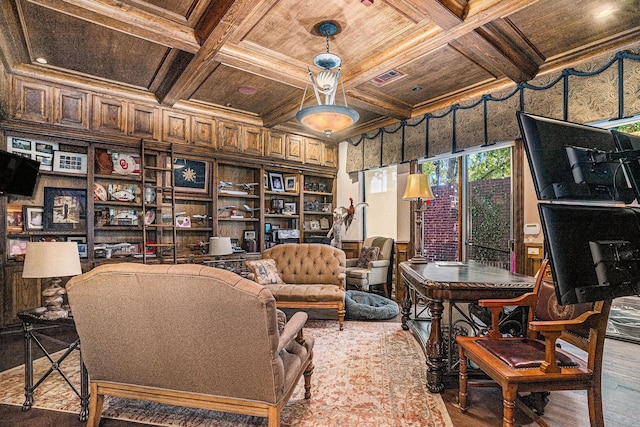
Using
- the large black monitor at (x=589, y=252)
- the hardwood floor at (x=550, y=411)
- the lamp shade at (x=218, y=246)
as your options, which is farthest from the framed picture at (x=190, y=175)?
the large black monitor at (x=589, y=252)

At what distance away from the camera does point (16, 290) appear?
393 centimetres

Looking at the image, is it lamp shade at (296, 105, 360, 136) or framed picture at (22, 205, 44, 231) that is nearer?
lamp shade at (296, 105, 360, 136)

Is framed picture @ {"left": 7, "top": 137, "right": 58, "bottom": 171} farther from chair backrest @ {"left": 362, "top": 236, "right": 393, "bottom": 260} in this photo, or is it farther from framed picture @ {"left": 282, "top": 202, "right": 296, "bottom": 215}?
chair backrest @ {"left": 362, "top": 236, "right": 393, "bottom": 260}

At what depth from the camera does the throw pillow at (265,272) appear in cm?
438

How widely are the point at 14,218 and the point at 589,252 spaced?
5.33 metres

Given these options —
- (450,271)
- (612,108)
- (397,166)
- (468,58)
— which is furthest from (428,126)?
(450,271)

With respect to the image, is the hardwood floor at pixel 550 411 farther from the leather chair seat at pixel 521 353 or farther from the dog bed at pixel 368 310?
the dog bed at pixel 368 310

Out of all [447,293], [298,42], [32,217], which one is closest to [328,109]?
[298,42]

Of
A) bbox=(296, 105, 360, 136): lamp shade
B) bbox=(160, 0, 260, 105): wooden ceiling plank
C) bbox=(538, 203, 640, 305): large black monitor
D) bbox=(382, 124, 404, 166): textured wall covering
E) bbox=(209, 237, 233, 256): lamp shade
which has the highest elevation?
bbox=(160, 0, 260, 105): wooden ceiling plank

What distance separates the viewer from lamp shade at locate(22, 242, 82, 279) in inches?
96.0

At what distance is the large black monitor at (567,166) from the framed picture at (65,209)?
5.01m

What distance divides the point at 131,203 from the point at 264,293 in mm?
3940

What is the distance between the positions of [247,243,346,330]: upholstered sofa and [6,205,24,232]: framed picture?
2692 millimetres

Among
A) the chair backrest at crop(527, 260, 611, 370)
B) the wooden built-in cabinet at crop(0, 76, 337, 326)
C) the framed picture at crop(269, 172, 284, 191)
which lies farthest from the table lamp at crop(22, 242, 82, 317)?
the framed picture at crop(269, 172, 284, 191)
